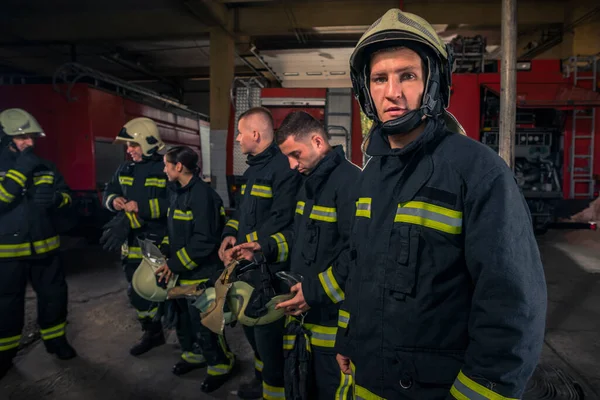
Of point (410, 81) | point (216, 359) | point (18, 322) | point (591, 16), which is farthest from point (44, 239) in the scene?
point (591, 16)

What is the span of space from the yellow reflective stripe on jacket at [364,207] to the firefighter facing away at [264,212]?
4.77 feet

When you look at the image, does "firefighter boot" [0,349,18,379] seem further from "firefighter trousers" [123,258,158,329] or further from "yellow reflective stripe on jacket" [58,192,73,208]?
"yellow reflective stripe on jacket" [58,192,73,208]

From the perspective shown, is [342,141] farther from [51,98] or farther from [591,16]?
[591,16]

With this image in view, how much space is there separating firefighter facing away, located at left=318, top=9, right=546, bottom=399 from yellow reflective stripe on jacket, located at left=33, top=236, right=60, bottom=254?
3.24m

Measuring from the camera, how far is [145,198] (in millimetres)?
4004

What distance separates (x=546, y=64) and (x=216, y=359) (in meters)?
7.19

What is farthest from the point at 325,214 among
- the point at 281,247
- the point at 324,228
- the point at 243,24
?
the point at 243,24

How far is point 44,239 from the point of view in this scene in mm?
3650

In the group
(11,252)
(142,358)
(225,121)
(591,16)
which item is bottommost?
(142,358)

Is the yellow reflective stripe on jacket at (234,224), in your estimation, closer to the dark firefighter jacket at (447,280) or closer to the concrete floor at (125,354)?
the concrete floor at (125,354)

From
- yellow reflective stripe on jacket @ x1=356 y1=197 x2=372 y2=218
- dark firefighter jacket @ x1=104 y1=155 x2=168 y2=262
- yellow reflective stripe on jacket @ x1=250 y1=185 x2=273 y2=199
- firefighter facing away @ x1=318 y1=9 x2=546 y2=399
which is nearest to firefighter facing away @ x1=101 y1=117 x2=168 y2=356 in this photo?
dark firefighter jacket @ x1=104 y1=155 x2=168 y2=262

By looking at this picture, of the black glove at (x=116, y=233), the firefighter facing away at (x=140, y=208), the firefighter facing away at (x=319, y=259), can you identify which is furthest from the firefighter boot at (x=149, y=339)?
the firefighter facing away at (x=319, y=259)

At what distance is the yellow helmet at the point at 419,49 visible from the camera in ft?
4.02

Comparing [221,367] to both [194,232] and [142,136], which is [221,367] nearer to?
[194,232]
